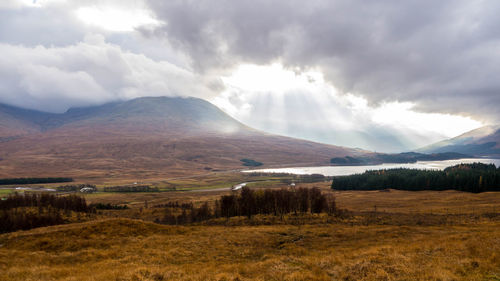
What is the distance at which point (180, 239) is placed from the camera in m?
36.6

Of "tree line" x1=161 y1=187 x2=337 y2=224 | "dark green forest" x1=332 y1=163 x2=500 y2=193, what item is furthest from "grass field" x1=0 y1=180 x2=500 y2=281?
"dark green forest" x1=332 y1=163 x2=500 y2=193

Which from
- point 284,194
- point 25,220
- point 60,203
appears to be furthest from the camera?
point 60,203

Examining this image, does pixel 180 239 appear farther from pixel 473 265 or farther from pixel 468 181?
pixel 468 181

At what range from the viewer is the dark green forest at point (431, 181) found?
4633 inches

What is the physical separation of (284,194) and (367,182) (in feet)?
336

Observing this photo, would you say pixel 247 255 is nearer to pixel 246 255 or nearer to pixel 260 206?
pixel 246 255

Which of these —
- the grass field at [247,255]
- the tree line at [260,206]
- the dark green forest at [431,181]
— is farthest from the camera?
the dark green forest at [431,181]

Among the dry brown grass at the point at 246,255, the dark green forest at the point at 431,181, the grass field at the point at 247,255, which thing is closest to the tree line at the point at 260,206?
the grass field at the point at 247,255

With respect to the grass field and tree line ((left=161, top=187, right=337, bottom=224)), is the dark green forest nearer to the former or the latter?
tree line ((left=161, top=187, right=337, bottom=224))

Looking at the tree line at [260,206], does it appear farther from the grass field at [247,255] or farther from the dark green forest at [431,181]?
the dark green forest at [431,181]

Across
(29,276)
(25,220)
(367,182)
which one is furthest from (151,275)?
(367,182)

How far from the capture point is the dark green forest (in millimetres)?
117688

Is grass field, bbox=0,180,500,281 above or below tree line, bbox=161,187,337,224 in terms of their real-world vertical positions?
above

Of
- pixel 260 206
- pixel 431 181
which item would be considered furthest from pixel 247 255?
pixel 431 181
